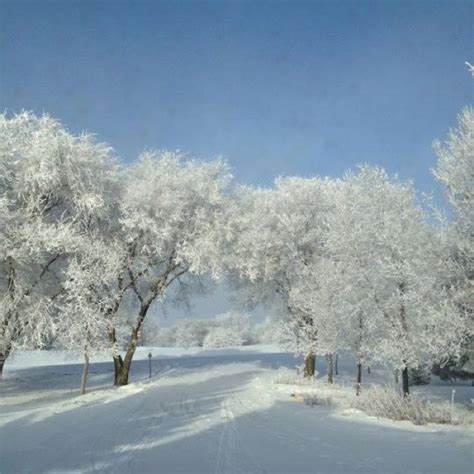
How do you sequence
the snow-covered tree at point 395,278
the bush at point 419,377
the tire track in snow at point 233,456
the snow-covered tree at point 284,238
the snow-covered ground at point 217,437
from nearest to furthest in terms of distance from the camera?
1. the tire track in snow at point 233,456
2. the snow-covered ground at point 217,437
3. the snow-covered tree at point 395,278
4. the bush at point 419,377
5. the snow-covered tree at point 284,238

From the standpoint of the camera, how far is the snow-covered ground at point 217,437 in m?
9.28

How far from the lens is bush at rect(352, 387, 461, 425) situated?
14867 millimetres

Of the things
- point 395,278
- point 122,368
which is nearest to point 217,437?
point 395,278

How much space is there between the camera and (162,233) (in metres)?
27.2

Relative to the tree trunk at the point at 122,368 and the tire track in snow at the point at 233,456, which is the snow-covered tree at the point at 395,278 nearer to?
the tire track in snow at the point at 233,456

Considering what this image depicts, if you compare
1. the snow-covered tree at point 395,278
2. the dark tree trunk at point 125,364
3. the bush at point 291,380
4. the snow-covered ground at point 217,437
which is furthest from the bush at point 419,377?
the dark tree trunk at point 125,364

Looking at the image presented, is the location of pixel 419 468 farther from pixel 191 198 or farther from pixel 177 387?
pixel 191 198

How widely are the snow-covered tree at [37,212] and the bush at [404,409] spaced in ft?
41.4

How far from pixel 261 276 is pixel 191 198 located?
7062 mm

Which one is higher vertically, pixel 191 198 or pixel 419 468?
pixel 191 198

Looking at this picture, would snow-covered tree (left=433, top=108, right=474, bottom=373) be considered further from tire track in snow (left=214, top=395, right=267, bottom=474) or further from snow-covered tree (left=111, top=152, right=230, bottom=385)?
snow-covered tree (left=111, top=152, right=230, bottom=385)

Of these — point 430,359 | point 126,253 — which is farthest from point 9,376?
point 430,359

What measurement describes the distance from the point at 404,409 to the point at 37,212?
17013 mm

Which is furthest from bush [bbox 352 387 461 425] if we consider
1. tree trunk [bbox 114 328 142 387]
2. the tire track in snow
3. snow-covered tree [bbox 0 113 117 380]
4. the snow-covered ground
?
tree trunk [bbox 114 328 142 387]
